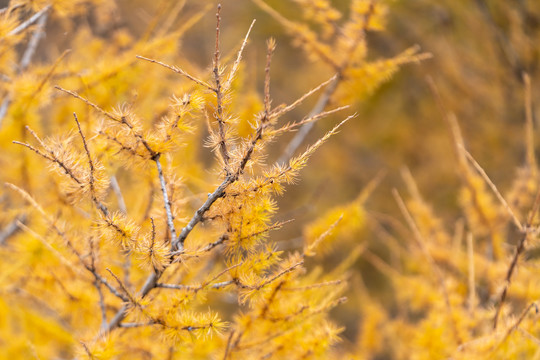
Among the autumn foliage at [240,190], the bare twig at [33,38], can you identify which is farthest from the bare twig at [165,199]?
the bare twig at [33,38]

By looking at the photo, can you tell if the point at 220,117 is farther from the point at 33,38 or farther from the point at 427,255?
the point at 33,38

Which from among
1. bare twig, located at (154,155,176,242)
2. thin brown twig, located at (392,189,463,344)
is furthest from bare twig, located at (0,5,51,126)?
thin brown twig, located at (392,189,463,344)

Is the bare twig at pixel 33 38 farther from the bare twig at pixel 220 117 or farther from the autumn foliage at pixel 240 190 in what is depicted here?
the bare twig at pixel 220 117

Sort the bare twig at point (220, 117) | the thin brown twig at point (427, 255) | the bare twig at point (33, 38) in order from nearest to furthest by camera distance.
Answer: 1. the bare twig at point (220, 117)
2. the thin brown twig at point (427, 255)
3. the bare twig at point (33, 38)

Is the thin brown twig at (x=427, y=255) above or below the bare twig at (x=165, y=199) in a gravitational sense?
below

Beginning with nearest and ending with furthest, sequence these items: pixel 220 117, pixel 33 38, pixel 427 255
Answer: pixel 220 117
pixel 427 255
pixel 33 38

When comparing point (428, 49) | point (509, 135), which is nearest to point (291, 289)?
point (509, 135)

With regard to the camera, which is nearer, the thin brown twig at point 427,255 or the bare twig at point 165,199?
the bare twig at point 165,199

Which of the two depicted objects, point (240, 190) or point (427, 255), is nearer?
point (240, 190)

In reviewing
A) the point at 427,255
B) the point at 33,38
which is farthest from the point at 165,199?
the point at 33,38

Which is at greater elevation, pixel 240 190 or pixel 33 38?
pixel 33 38
